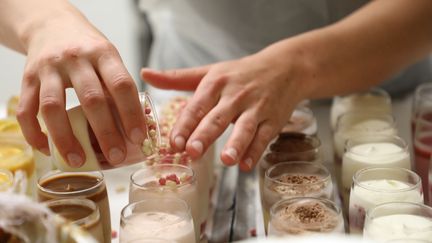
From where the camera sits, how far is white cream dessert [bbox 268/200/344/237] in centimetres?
111

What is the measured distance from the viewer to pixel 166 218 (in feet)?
3.94

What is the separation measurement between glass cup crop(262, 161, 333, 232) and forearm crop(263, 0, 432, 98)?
0.24 metres

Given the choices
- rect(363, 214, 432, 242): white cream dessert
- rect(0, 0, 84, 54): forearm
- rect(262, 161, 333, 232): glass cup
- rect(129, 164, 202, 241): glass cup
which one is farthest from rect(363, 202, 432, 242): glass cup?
rect(0, 0, 84, 54): forearm

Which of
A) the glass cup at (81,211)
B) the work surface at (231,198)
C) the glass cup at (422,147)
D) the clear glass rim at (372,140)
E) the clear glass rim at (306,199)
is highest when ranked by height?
the glass cup at (81,211)

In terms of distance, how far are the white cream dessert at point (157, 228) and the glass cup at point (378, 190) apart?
32 centimetres

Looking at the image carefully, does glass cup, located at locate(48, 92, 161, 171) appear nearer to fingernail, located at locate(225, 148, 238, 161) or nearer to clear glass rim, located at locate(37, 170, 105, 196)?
clear glass rim, located at locate(37, 170, 105, 196)

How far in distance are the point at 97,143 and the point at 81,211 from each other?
130 millimetres

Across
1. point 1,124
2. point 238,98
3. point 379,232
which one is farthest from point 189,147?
point 1,124

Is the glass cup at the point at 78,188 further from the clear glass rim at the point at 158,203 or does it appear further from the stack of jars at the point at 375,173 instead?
the stack of jars at the point at 375,173

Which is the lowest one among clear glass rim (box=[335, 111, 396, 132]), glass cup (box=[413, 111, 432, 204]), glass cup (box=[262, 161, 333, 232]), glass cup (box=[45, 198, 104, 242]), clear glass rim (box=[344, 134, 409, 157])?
glass cup (box=[413, 111, 432, 204])

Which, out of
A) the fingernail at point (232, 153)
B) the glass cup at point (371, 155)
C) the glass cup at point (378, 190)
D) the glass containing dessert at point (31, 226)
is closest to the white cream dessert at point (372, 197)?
the glass cup at point (378, 190)

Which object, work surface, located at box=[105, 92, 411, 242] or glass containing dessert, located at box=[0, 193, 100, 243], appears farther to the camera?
work surface, located at box=[105, 92, 411, 242]

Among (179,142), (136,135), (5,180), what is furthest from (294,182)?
(5,180)

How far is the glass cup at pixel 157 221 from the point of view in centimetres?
114
